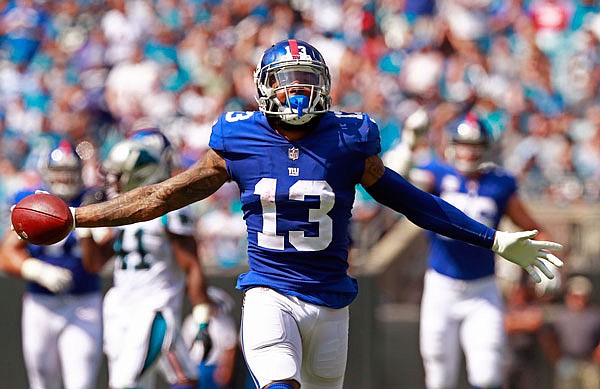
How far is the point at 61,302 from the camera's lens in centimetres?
742

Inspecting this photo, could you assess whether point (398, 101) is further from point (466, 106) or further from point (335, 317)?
point (335, 317)

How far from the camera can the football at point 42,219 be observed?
4586 millimetres

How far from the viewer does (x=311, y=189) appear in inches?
182

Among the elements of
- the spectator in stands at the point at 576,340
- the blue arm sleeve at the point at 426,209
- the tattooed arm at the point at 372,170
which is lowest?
the spectator in stands at the point at 576,340

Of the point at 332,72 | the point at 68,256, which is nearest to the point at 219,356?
the point at 68,256

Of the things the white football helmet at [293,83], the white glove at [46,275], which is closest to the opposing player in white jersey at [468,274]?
the white glove at [46,275]

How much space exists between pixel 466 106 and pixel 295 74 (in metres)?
7.11

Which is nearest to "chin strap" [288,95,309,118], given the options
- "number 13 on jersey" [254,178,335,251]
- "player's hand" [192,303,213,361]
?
"number 13 on jersey" [254,178,335,251]

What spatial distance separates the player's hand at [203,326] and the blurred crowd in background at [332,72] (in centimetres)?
375

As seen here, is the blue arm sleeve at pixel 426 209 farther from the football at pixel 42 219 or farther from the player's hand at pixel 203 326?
the player's hand at pixel 203 326

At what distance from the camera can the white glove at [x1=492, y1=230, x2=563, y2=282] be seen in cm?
476

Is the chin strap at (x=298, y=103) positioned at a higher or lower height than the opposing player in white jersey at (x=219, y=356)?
higher

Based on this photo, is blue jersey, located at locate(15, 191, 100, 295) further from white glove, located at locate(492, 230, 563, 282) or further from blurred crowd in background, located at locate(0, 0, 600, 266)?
white glove, located at locate(492, 230, 563, 282)

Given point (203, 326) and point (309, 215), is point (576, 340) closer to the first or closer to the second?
point (203, 326)
